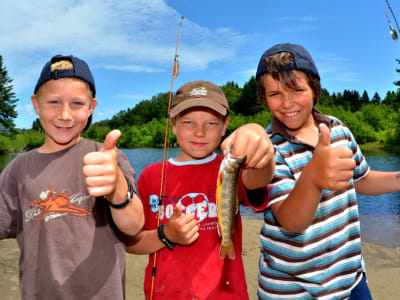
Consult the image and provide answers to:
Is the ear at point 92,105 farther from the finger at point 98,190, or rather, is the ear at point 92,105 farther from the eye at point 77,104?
the finger at point 98,190

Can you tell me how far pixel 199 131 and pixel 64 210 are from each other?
116 cm

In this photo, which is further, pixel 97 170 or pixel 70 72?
pixel 70 72

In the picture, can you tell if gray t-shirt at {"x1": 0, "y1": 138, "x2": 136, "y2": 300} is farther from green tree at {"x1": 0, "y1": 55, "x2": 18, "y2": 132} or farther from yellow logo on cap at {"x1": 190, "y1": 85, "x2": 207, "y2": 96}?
green tree at {"x1": 0, "y1": 55, "x2": 18, "y2": 132}

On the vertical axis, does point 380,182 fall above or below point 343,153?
below

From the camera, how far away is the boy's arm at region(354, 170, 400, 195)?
8.48ft

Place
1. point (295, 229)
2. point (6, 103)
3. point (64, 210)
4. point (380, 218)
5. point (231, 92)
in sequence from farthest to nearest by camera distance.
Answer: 1. point (231, 92)
2. point (6, 103)
3. point (380, 218)
4. point (64, 210)
5. point (295, 229)

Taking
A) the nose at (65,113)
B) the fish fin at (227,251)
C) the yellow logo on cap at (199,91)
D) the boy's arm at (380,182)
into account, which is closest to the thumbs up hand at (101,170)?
the nose at (65,113)

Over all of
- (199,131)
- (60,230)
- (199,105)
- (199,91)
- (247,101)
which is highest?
(247,101)

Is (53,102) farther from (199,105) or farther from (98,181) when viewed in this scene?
(199,105)

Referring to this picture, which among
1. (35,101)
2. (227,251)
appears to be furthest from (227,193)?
(35,101)

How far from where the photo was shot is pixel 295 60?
7.35ft

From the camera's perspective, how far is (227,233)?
1819 millimetres

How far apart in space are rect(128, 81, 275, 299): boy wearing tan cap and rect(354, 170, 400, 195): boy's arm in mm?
1284

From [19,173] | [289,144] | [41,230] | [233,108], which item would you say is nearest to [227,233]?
[289,144]
